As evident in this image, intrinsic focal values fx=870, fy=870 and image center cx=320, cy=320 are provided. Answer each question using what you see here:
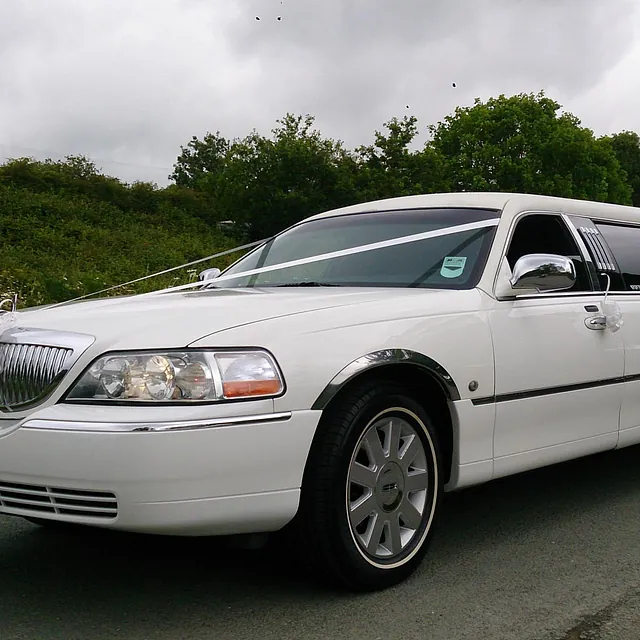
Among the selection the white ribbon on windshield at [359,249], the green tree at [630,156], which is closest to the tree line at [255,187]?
the white ribbon on windshield at [359,249]

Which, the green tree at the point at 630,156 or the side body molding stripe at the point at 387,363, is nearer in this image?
the side body molding stripe at the point at 387,363

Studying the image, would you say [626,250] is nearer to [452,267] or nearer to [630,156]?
[452,267]

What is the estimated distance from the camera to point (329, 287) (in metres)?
4.01

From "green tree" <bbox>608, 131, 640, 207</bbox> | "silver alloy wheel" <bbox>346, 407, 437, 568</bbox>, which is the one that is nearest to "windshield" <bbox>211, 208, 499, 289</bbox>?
"silver alloy wheel" <bbox>346, 407, 437, 568</bbox>

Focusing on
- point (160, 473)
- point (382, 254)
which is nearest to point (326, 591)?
point (160, 473)

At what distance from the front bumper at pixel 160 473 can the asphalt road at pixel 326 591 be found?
1.26ft

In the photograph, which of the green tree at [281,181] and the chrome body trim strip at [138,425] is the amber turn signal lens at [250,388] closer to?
the chrome body trim strip at [138,425]

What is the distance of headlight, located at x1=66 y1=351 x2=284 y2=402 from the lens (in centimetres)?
286

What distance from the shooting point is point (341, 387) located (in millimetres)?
3113

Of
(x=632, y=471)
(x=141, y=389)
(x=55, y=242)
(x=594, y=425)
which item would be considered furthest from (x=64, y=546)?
(x=55, y=242)

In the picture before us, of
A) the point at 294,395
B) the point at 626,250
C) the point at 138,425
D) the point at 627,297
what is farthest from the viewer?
the point at 626,250

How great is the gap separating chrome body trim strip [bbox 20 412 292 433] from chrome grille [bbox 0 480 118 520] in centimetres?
21

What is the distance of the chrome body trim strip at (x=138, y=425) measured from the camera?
276 centimetres

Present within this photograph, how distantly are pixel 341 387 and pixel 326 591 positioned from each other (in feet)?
2.59
